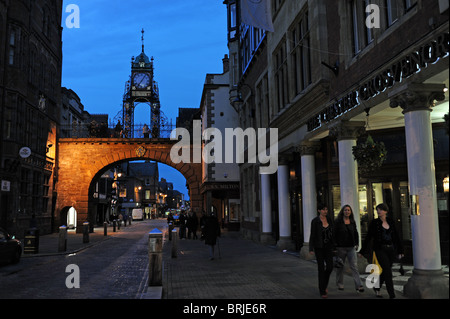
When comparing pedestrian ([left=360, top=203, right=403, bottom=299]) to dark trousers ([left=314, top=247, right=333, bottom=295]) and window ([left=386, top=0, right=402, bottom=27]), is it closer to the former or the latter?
dark trousers ([left=314, top=247, right=333, bottom=295])

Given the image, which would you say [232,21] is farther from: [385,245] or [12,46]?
[385,245]

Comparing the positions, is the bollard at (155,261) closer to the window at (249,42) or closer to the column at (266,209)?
the column at (266,209)

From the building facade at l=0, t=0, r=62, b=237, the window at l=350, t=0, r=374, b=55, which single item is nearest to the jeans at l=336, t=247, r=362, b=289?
the window at l=350, t=0, r=374, b=55

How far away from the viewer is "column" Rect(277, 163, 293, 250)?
57.8 ft

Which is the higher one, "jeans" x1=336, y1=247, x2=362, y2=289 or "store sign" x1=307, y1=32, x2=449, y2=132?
"store sign" x1=307, y1=32, x2=449, y2=132

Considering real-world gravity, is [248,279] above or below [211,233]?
below

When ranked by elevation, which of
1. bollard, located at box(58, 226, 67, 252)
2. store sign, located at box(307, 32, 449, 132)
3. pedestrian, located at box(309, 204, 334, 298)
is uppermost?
store sign, located at box(307, 32, 449, 132)

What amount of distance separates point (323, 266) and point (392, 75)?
4.17 m

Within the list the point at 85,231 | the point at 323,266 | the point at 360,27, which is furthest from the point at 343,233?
the point at 85,231

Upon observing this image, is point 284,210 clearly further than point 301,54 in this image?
Yes

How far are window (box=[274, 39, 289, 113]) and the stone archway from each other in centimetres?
2116

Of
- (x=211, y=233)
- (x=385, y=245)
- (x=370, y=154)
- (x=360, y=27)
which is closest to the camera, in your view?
(x=385, y=245)

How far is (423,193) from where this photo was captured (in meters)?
7.50
